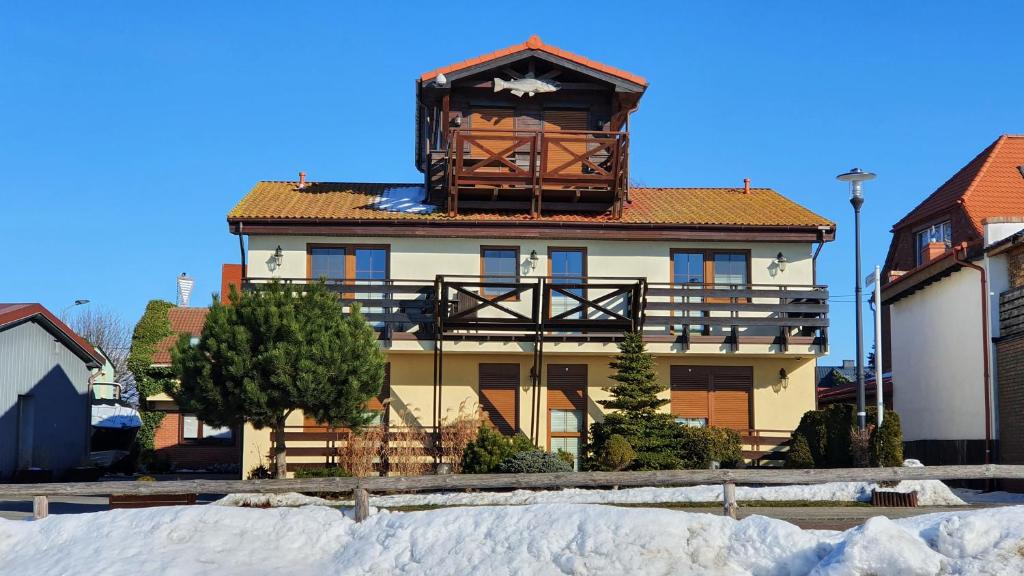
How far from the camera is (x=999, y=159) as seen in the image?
36.5 metres

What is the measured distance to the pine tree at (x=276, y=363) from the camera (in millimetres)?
21812

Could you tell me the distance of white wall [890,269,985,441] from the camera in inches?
1078

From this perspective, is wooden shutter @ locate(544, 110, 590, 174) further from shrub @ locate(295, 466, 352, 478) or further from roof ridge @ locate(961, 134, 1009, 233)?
roof ridge @ locate(961, 134, 1009, 233)

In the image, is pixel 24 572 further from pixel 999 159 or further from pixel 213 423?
pixel 999 159

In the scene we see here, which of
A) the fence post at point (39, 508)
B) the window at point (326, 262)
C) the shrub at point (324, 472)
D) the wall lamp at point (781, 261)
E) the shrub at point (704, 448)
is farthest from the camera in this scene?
the wall lamp at point (781, 261)

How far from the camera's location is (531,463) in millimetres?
22469

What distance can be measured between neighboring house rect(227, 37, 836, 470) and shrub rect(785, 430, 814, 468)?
54.9 inches

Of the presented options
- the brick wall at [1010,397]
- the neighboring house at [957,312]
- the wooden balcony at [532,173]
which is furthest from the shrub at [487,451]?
the neighboring house at [957,312]

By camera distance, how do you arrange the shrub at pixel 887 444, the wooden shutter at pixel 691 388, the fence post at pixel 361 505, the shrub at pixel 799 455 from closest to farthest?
the fence post at pixel 361 505
the shrub at pixel 887 444
the shrub at pixel 799 455
the wooden shutter at pixel 691 388

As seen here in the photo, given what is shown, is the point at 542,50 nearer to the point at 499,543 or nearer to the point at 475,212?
the point at 475,212

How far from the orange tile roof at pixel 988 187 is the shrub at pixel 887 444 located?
12.5 metres

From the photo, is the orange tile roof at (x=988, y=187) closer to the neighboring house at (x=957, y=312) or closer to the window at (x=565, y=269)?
the neighboring house at (x=957, y=312)

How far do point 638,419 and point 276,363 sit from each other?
7.44 m

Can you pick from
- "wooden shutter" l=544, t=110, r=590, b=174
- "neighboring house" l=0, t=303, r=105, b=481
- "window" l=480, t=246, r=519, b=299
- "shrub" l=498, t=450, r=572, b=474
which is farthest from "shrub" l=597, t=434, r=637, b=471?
"neighboring house" l=0, t=303, r=105, b=481
